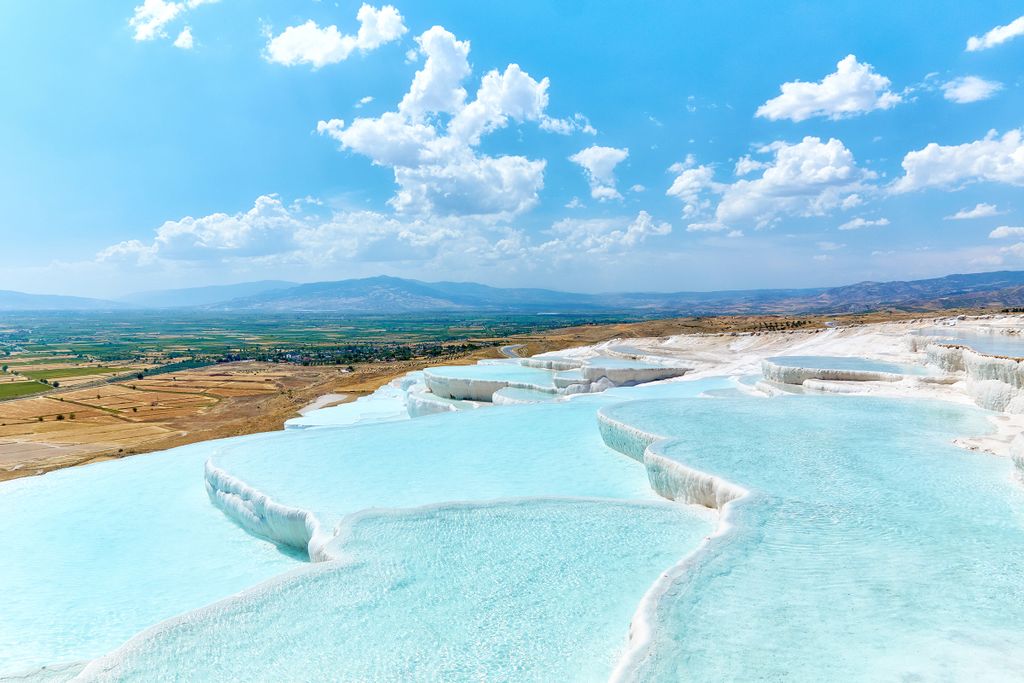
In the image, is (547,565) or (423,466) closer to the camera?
(547,565)

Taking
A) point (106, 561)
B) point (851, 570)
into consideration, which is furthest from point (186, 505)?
point (851, 570)

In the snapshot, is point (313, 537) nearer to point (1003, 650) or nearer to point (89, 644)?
point (89, 644)

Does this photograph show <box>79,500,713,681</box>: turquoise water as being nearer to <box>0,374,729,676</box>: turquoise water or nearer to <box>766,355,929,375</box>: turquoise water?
<box>0,374,729,676</box>: turquoise water

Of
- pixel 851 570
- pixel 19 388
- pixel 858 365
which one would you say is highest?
pixel 858 365

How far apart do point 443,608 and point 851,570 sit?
3873mm

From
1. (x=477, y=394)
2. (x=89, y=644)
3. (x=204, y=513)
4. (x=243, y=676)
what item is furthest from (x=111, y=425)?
(x=243, y=676)

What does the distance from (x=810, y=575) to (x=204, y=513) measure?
9153 millimetres

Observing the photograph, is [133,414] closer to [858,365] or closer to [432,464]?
[432,464]

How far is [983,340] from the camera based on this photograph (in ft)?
81.4

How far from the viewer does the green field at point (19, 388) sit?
159 feet

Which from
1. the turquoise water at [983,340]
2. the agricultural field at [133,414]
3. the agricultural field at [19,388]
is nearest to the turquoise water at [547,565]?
the turquoise water at [983,340]

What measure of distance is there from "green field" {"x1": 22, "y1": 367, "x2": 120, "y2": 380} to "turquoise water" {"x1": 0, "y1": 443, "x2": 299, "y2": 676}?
204ft

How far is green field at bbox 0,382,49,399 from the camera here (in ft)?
159

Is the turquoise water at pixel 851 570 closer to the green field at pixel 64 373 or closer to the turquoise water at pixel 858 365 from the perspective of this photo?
the turquoise water at pixel 858 365
